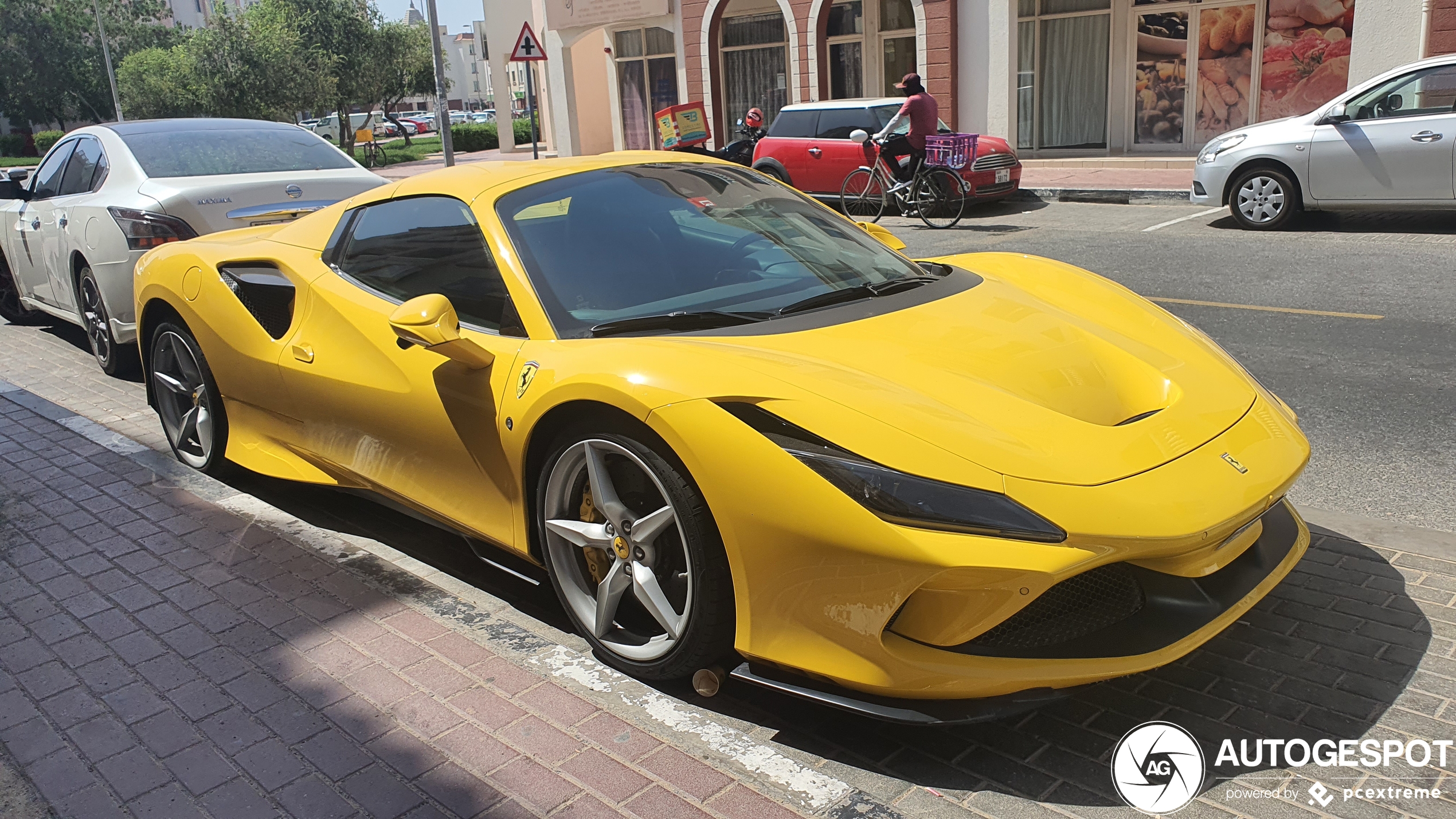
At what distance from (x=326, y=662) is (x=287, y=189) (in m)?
Result: 4.30

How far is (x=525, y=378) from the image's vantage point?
10.3 feet

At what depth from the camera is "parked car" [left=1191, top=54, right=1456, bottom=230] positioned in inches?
406

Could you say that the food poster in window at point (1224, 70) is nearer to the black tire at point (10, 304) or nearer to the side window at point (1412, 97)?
the side window at point (1412, 97)

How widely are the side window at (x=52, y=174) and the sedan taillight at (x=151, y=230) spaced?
147 cm

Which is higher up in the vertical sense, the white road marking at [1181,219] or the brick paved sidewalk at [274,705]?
the white road marking at [1181,219]

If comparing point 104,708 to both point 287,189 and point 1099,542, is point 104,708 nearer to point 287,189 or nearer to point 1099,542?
point 1099,542

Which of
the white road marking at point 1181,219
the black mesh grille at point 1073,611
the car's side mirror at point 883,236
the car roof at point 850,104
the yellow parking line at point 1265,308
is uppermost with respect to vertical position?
the car roof at point 850,104

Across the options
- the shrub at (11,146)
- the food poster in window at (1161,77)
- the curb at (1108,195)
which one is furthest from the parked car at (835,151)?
the shrub at (11,146)

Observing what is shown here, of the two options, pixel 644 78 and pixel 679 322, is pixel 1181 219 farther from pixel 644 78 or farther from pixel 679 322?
pixel 644 78

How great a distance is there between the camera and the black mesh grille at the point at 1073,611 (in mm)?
2502

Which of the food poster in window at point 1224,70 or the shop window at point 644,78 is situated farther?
the shop window at point 644,78

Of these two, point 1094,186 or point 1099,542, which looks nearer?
point 1099,542

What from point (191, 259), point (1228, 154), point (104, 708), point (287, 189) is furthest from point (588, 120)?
point (104, 708)

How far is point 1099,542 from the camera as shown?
238 centimetres
